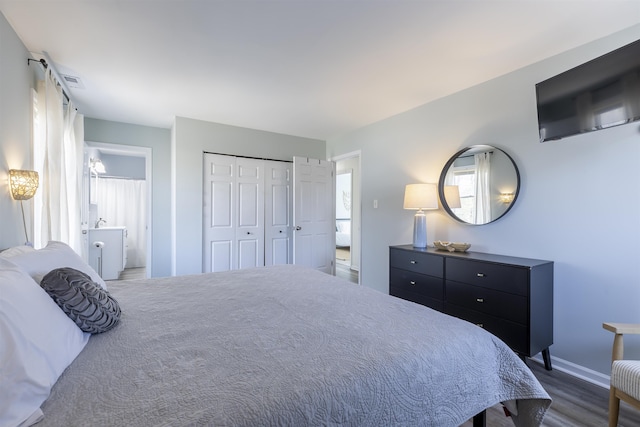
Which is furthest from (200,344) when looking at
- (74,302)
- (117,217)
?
(117,217)

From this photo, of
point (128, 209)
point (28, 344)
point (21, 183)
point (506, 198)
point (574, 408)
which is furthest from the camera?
point (128, 209)

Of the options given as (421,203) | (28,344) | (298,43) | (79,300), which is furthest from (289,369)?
A: (421,203)

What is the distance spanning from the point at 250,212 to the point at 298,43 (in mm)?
2680

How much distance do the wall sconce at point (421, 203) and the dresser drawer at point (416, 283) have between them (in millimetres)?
344

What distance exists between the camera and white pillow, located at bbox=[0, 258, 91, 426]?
695 mm

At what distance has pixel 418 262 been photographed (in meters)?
2.84

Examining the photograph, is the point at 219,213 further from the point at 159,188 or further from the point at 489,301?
the point at 489,301

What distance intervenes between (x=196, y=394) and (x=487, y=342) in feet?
3.86

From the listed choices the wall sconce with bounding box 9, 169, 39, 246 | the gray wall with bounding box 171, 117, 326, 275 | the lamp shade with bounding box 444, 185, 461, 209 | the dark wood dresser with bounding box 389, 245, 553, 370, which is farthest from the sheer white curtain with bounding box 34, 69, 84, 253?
the lamp shade with bounding box 444, 185, 461, 209

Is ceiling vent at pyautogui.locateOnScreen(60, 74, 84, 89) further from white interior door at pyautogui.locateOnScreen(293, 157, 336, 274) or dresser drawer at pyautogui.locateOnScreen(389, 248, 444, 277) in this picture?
dresser drawer at pyautogui.locateOnScreen(389, 248, 444, 277)

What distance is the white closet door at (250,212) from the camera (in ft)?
14.0

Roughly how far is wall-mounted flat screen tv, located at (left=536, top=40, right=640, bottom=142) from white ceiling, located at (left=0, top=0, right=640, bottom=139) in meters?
0.34

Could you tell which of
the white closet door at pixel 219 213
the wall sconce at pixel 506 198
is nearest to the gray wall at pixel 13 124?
the white closet door at pixel 219 213

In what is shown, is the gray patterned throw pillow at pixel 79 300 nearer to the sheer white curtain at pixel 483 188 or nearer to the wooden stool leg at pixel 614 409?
the wooden stool leg at pixel 614 409
